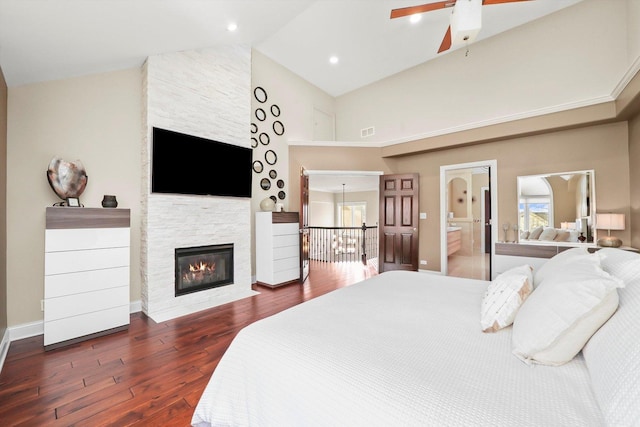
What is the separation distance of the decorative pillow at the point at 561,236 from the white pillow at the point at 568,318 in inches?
142

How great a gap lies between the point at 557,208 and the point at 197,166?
16.9 feet

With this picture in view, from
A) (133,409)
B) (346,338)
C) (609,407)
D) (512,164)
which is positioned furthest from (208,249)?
(512,164)

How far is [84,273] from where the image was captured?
252 cm

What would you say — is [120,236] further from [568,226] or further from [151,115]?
[568,226]

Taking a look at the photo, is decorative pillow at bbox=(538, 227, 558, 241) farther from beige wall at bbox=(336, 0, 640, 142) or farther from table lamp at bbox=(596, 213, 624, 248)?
beige wall at bbox=(336, 0, 640, 142)

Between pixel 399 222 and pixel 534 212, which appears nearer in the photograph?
pixel 534 212

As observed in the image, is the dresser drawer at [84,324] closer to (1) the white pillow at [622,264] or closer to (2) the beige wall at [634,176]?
(1) the white pillow at [622,264]

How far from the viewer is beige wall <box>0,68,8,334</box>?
7.59 feet

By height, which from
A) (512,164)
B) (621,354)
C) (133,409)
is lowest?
(133,409)

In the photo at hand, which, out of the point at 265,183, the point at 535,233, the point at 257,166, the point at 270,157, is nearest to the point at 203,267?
the point at 265,183

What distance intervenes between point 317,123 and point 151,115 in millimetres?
3627

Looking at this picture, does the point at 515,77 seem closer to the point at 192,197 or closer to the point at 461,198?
the point at 461,198

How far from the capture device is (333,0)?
362 cm

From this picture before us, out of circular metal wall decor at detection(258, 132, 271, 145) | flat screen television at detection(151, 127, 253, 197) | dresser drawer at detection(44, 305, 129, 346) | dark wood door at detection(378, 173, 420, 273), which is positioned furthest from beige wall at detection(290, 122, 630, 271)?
dresser drawer at detection(44, 305, 129, 346)
